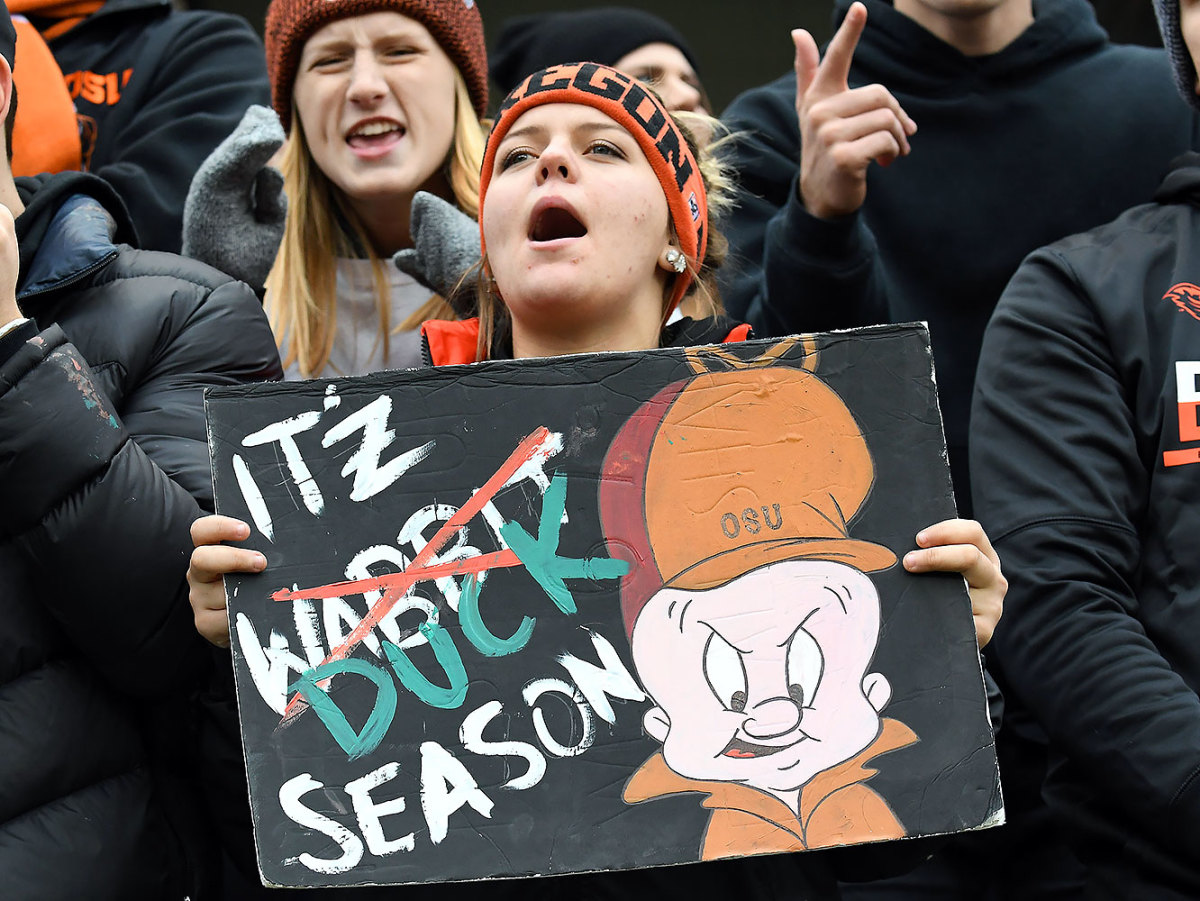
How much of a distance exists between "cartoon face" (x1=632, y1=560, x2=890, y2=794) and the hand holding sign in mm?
907

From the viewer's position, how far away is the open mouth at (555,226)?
1.94 meters

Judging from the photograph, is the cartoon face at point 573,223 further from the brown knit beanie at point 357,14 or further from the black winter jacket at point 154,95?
the black winter jacket at point 154,95

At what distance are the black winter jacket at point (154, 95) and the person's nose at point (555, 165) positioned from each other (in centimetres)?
105

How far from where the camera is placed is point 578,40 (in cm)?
350

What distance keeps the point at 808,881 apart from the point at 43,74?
202 cm

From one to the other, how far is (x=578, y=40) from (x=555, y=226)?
1687 mm

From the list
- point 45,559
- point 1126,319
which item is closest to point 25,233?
point 45,559

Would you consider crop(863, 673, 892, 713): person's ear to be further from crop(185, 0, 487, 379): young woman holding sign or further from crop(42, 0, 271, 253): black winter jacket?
crop(42, 0, 271, 253): black winter jacket

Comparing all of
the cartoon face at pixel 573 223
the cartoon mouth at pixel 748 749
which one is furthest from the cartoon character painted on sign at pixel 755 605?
the cartoon face at pixel 573 223

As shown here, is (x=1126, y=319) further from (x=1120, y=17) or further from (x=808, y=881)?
(x=1120, y=17)

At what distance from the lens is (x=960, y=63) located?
104 inches

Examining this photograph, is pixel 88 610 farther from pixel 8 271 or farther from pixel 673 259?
pixel 673 259

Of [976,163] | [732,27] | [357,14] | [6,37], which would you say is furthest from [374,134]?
[732,27]

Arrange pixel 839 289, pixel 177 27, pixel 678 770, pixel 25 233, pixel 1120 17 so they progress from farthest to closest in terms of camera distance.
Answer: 1. pixel 1120 17
2. pixel 177 27
3. pixel 839 289
4. pixel 25 233
5. pixel 678 770
